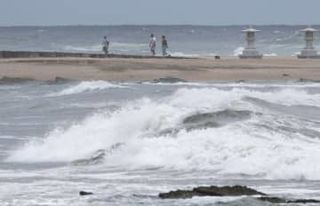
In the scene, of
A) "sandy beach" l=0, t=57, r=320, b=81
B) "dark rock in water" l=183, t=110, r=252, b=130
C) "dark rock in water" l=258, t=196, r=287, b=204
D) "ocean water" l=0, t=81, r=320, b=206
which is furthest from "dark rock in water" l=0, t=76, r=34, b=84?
"dark rock in water" l=258, t=196, r=287, b=204

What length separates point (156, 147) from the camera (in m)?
18.2

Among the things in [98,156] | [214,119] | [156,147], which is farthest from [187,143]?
[214,119]

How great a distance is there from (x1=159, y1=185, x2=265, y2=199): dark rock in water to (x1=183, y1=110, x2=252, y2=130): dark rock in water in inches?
244

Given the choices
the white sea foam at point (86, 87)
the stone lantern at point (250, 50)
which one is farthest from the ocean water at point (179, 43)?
the white sea foam at point (86, 87)

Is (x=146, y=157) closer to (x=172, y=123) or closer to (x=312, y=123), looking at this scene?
(x=172, y=123)

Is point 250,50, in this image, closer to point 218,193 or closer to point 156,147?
point 156,147

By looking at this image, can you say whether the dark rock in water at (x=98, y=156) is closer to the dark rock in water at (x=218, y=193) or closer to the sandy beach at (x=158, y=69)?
the dark rock in water at (x=218, y=193)

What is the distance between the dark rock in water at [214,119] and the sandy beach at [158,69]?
12.5 metres

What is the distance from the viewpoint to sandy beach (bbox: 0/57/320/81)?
3434 centimetres

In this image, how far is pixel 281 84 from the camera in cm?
3175

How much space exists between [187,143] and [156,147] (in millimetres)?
526

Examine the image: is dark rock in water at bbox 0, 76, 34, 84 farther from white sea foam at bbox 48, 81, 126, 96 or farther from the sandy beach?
white sea foam at bbox 48, 81, 126, 96

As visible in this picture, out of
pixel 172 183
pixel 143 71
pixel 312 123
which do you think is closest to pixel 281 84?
pixel 143 71

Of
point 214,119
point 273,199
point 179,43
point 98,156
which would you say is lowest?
point 273,199
